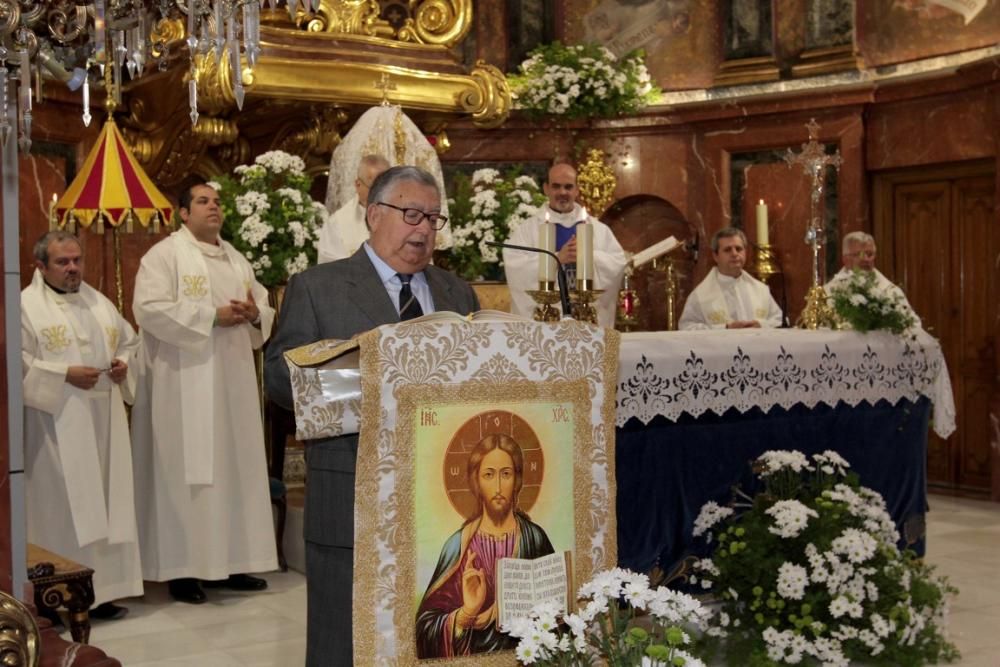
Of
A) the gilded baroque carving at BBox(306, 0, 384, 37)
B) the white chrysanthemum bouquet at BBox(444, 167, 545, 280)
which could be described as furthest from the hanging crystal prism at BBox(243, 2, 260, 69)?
the gilded baroque carving at BBox(306, 0, 384, 37)

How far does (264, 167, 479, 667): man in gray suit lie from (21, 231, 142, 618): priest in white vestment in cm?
298

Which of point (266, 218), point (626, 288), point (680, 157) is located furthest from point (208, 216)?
point (680, 157)

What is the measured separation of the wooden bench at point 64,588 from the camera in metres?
4.54

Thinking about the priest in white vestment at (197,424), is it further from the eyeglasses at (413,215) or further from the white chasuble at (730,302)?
the eyeglasses at (413,215)

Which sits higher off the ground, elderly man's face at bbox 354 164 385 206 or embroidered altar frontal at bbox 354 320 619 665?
elderly man's face at bbox 354 164 385 206

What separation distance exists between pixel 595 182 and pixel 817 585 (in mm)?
6776

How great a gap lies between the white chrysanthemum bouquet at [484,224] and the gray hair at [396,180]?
17.0 ft

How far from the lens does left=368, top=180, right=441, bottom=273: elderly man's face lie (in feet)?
11.7

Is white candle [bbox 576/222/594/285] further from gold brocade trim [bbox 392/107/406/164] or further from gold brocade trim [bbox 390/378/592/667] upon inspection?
gold brocade trim [bbox 392/107/406/164]

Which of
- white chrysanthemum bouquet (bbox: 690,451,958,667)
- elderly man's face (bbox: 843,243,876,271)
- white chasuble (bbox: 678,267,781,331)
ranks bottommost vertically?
white chrysanthemum bouquet (bbox: 690,451,958,667)

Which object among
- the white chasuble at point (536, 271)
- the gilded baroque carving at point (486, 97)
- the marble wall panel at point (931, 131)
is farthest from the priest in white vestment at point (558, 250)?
the marble wall panel at point (931, 131)

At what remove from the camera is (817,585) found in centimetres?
522

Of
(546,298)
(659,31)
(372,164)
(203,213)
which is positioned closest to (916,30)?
(659,31)

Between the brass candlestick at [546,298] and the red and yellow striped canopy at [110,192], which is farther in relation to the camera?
the red and yellow striped canopy at [110,192]
